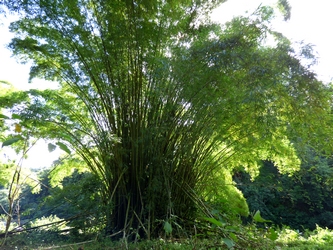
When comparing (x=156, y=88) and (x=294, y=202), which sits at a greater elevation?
(x=156, y=88)

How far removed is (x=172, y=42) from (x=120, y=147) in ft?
3.61

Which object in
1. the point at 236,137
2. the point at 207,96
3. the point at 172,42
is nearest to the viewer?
the point at 207,96

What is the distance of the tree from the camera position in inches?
81.8

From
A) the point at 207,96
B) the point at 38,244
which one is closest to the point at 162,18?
the point at 207,96

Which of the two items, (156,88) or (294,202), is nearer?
(156,88)

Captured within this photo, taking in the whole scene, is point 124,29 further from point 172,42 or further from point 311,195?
point 311,195

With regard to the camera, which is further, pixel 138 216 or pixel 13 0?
pixel 138 216

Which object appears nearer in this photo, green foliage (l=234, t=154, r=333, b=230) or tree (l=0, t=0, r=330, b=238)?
tree (l=0, t=0, r=330, b=238)

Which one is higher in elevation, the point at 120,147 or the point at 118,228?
the point at 120,147

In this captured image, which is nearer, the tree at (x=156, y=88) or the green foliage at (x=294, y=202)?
the tree at (x=156, y=88)

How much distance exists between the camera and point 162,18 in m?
2.31

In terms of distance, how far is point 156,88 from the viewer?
91.8 inches

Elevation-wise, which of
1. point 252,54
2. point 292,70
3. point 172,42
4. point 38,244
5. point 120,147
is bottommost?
point 38,244

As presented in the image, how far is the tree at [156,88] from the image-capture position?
2.08 meters
